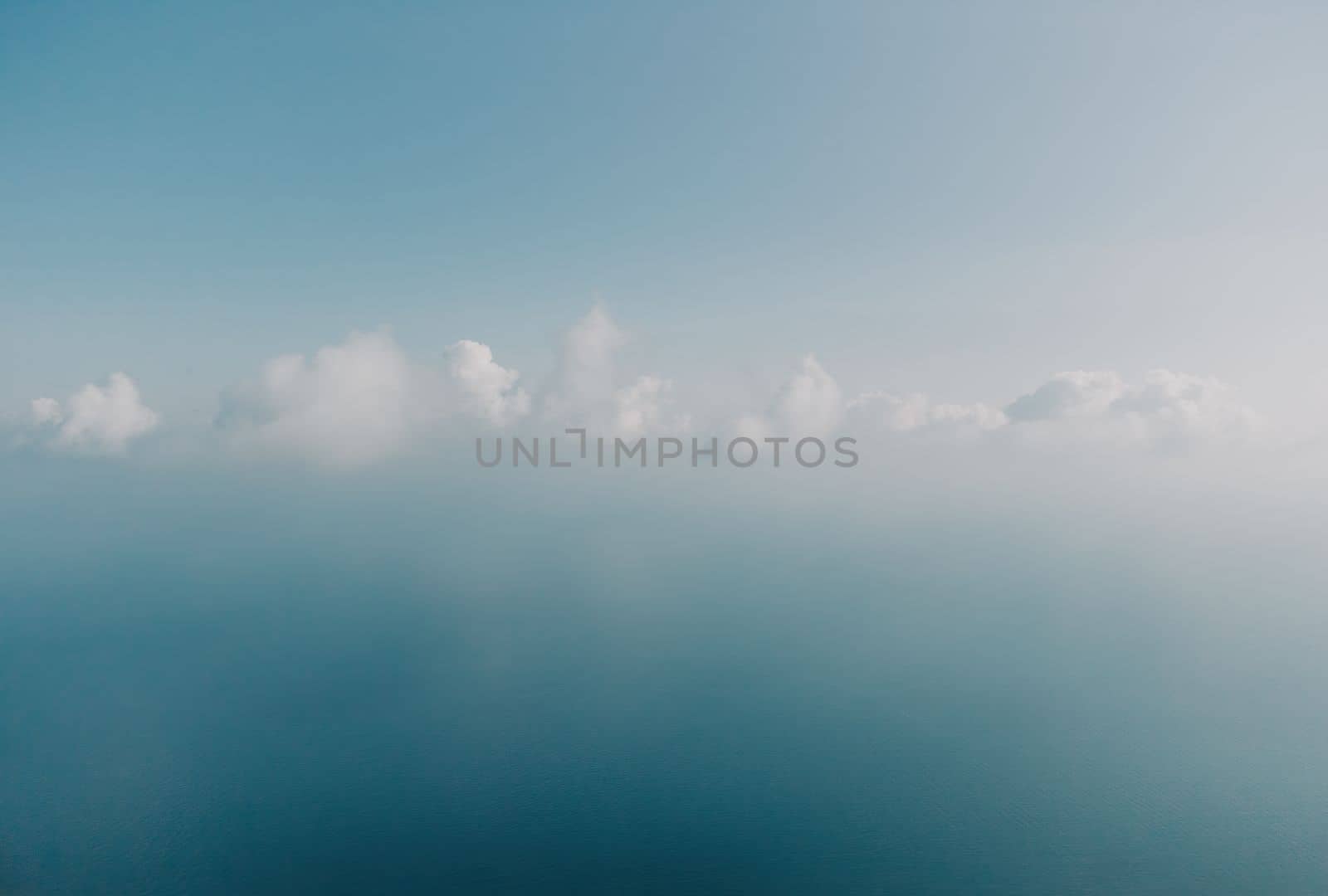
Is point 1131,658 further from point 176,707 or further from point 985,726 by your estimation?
point 176,707

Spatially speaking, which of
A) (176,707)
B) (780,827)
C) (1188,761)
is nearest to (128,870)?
(176,707)

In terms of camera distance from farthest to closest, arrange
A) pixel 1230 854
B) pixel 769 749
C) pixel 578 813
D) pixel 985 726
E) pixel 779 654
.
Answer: pixel 779 654
pixel 985 726
pixel 769 749
pixel 578 813
pixel 1230 854

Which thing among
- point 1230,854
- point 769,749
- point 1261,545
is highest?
point 1261,545

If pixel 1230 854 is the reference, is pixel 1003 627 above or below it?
above

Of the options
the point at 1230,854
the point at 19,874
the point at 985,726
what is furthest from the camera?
the point at 985,726

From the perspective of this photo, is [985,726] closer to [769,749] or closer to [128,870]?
[769,749]

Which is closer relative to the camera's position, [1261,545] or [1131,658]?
[1131,658]
